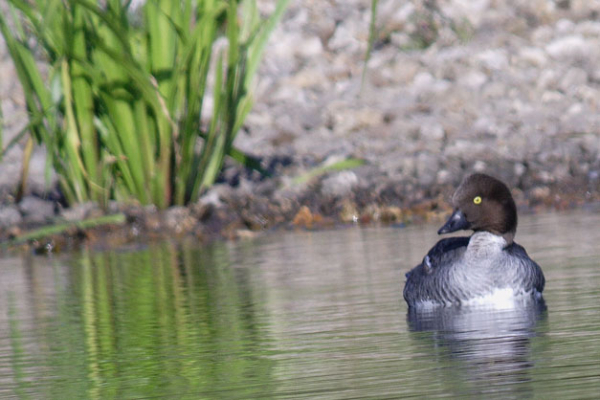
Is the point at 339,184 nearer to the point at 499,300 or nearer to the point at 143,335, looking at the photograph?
the point at 499,300

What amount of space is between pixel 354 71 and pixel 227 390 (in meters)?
12.3

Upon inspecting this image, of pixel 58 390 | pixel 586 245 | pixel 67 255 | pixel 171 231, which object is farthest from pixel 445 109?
pixel 58 390

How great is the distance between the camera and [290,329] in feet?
19.6

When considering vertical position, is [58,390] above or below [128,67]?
below

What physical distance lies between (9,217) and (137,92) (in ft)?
6.11

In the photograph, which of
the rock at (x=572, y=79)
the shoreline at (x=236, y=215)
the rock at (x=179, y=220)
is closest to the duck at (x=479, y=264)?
the shoreline at (x=236, y=215)

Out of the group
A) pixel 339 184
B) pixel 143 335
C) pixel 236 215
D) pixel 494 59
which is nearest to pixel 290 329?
pixel 143 335

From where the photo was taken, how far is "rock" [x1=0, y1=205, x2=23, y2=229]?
38.9ft

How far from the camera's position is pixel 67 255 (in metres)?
10.7

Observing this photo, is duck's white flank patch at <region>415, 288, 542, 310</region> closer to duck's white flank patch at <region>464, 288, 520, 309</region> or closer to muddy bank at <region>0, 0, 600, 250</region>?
duck's white flank patch at <region>464, 288, 520, 309</region>

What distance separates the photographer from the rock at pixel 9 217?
11.8 meters

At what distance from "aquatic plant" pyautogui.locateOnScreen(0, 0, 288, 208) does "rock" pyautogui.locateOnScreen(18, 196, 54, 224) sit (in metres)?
0.27

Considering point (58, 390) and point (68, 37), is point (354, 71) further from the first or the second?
point (58, 390)

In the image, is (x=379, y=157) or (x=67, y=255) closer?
(x=67, y=255)
